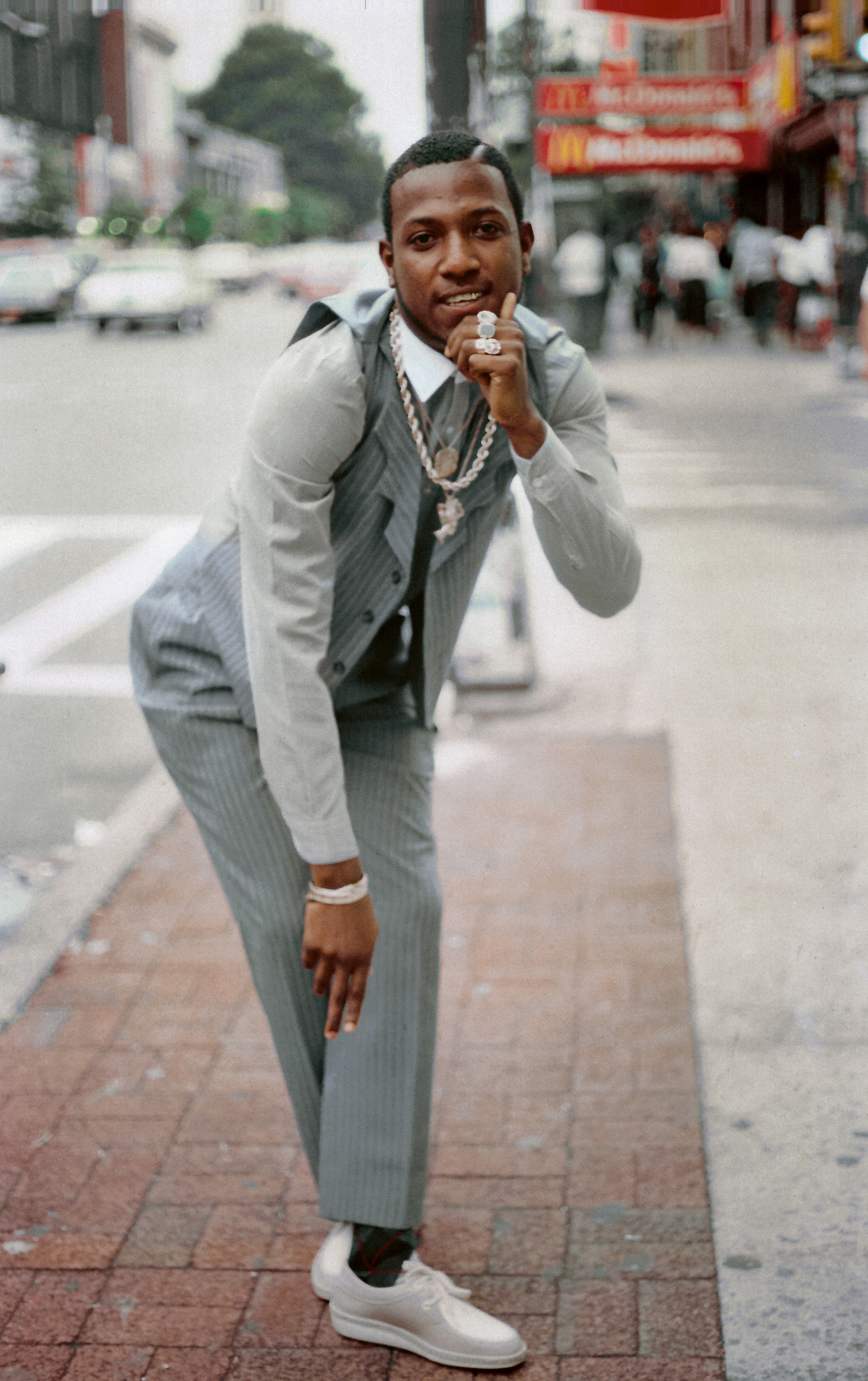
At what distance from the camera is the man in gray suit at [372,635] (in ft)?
6.88

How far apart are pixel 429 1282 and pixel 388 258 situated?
1549 millimetres

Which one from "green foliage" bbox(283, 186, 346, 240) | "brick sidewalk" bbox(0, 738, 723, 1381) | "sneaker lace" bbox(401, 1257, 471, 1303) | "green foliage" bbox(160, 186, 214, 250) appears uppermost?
"green foliage" bbox(160, 186, 214, 250)

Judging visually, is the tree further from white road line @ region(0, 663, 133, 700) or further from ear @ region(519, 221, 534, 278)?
white road line @ region(0, 663, 133, 700)

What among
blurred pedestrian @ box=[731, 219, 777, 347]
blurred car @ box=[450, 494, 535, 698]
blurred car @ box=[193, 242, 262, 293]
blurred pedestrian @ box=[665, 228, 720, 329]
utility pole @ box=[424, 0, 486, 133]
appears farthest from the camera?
blurred pedestrian @ box=[665, 228, 720, 329]

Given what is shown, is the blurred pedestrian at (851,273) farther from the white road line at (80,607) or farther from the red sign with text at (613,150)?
the white road line at (80,607)

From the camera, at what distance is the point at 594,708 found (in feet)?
19.8

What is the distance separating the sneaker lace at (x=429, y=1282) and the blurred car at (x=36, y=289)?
13.7m

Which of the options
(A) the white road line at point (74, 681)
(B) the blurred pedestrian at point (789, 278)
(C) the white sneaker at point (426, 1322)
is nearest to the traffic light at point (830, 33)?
(B) the blurred pedestrian at point (789, 278)

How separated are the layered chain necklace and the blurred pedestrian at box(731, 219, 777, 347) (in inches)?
762

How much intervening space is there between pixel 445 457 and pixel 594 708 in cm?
389

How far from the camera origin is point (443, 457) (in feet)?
7.30

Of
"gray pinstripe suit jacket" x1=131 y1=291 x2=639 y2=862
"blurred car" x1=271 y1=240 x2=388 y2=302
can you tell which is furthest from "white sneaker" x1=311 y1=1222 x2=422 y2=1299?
"blurred car" x1=271 y1=240 x2=388 y2=302

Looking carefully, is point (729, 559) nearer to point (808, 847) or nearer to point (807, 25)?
point (808, 847)

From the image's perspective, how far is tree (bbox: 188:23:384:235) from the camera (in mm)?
4051
